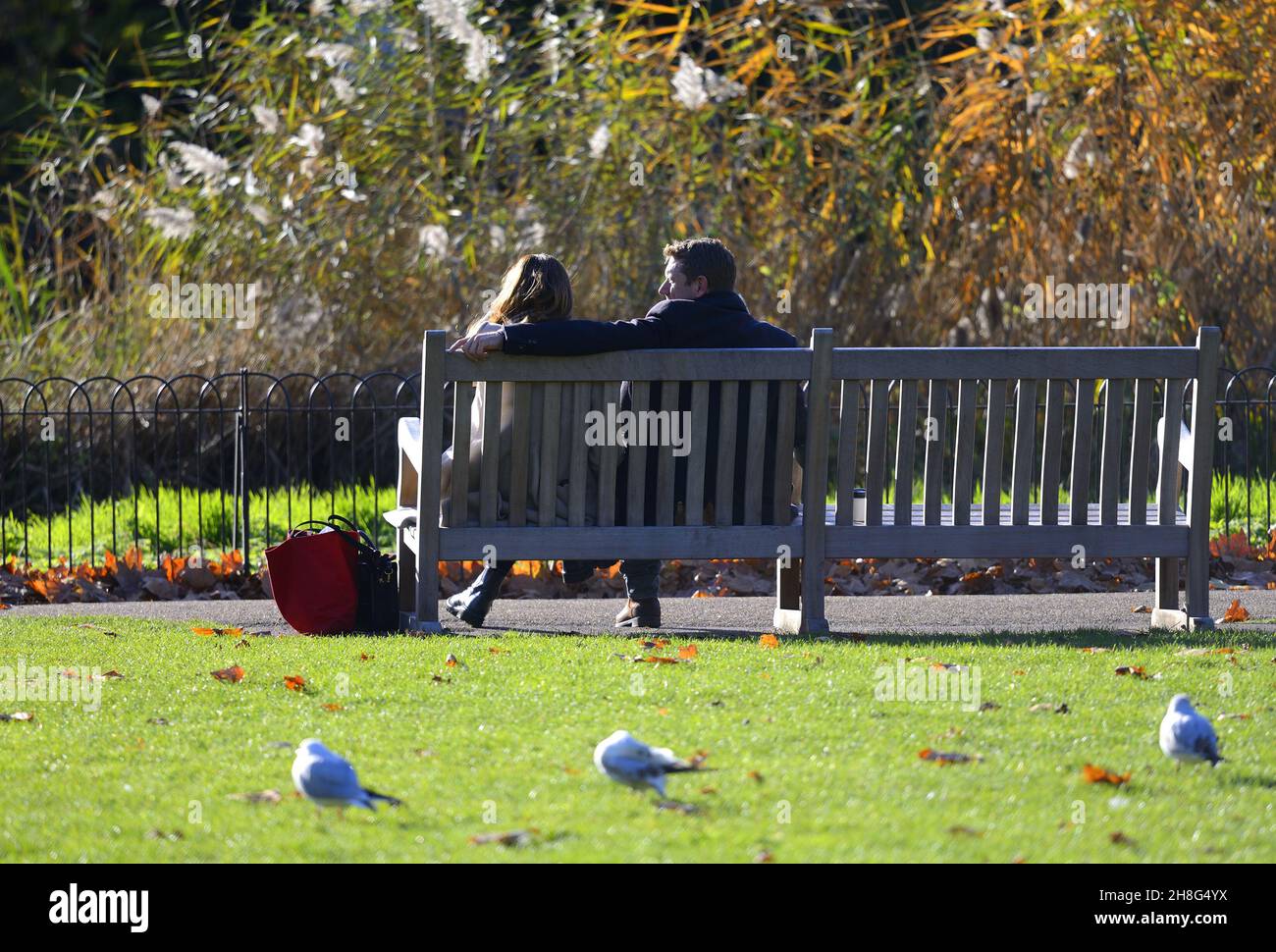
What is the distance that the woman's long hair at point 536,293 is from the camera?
6.55m

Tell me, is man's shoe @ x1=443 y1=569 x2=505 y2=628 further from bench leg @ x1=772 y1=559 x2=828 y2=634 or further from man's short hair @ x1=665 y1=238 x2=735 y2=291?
man's short hair @ x1=665 y1=238 x2=735 y2=291

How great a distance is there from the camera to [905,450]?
20.6ft

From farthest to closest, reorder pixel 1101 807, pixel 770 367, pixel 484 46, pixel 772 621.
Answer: pixel 484 46 < pixel 772 621 < pixel 770 367 < pixel 1101 807

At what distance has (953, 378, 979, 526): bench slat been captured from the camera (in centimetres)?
629

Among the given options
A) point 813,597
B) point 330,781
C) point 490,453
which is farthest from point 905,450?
point 330,781

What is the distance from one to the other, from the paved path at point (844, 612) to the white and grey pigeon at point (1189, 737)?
2237 millimetres

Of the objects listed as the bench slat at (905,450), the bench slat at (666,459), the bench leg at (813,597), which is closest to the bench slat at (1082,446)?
the bench slat at (905,450)

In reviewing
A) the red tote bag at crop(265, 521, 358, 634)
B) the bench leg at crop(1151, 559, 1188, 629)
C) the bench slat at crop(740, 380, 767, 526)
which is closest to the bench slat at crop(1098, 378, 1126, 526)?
the bench leg at crop(1151, 559, 1188, 629)

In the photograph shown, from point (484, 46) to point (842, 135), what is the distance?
2540mm

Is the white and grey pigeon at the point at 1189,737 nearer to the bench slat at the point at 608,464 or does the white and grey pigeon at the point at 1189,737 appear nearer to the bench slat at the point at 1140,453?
the bench slat at the point at 1140,453

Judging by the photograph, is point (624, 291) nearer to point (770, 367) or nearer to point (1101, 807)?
point (770, 367)

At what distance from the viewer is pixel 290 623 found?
6.55 meters
